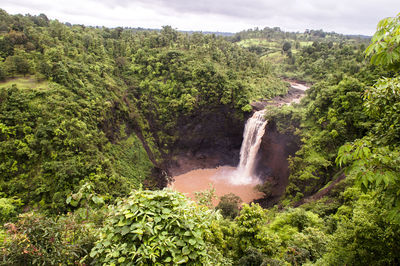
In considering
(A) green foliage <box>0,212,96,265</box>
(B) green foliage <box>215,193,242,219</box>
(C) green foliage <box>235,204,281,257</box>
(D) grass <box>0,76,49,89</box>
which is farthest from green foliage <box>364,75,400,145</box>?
(D) grass <box>0,76,49,89</box>

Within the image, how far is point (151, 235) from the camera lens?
3.38 meters

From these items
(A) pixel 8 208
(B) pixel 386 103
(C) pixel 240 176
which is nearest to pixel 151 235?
(B) pixel 386 103

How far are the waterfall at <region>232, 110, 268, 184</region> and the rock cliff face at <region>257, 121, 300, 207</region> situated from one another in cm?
70

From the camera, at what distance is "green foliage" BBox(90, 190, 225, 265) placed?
10.5ft

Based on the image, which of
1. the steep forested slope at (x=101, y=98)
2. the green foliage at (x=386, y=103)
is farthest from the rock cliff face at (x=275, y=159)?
the green foliage at (x=386, y=103)

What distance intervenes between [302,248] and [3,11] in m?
32.4

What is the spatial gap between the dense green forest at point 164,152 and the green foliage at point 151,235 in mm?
30

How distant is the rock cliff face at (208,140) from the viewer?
997 inches

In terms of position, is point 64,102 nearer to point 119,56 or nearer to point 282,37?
point 119,56

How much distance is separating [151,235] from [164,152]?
2187 centimetres

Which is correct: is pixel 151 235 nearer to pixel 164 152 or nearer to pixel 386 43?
pixel 386 43

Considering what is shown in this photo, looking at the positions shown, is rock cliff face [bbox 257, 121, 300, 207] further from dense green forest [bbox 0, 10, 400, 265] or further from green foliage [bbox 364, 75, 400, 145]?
green foliage [bbox 364, 75, 400, 145]

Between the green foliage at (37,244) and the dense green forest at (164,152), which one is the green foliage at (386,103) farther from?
the green foliage at (37,244)

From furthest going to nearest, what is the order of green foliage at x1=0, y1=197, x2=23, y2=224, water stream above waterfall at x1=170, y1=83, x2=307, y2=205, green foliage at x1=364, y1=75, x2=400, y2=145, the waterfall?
the waterfall, water stream above waterfall at x1=170, y1=83, x2=307, y2=205, green foliage at x1=0, y1=197, x2=23, y2=224, green foliage at x1=364, y1=75, x2=400, y2=145
